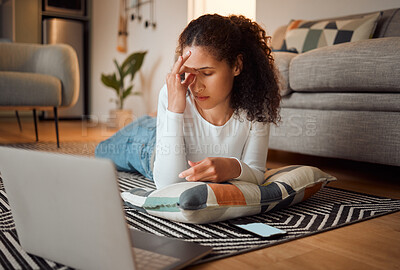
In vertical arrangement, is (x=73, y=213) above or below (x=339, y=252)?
above

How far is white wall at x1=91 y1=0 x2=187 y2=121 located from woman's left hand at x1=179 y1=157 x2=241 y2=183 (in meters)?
2.78

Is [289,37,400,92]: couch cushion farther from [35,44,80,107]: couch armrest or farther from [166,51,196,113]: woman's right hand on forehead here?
[35,44,80,107]: couch armrest

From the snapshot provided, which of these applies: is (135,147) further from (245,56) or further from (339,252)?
(339,252)

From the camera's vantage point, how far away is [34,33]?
4.79 metres

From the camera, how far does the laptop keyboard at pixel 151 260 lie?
640mm

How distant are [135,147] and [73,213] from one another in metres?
0.90

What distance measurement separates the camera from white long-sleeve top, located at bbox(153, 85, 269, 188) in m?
1.07

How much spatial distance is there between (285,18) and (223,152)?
1.94 m

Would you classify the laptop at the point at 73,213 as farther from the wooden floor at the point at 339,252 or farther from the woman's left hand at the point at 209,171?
the woman's left hand at the point at 209,171

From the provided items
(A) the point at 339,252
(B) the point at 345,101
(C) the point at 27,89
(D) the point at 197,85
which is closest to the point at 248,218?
(A) the point at 339,252

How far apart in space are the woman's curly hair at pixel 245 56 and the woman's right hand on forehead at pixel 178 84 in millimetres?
74

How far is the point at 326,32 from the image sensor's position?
2.12 metres

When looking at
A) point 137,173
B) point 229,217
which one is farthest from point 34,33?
point 229,217

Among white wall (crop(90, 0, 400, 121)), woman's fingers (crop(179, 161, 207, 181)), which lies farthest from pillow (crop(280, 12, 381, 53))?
woman's fingers (crop(179, 161, 207, 181))
